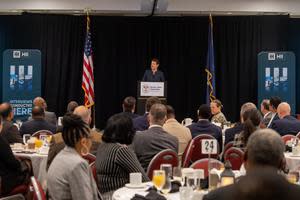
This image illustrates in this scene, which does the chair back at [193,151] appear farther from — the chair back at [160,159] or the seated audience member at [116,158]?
the seated audience member at [116,158]

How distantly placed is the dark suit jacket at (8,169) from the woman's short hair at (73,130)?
1.54 m

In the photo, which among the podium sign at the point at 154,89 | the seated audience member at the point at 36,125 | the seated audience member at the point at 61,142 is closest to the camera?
the seated audience member at the point at 61,142

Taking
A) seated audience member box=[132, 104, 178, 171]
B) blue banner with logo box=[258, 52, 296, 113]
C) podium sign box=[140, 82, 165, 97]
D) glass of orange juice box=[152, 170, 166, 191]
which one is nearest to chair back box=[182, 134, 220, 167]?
seated audience member box=[132, 104, 178, 171]

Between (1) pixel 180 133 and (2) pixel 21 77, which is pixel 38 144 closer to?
(1) pixel 180 133

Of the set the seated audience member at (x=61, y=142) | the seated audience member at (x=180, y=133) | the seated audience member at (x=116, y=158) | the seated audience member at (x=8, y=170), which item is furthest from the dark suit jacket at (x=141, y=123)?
the seated audience member at (x=116, y=158)

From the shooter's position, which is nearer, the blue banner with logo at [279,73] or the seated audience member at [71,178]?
the seated audience member at [71,178]

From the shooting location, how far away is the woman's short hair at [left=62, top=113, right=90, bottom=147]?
147 inches

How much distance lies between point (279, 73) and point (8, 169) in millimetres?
8671

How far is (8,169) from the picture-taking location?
17.4ft

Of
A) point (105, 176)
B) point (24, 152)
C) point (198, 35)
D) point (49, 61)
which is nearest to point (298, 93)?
point (198, 35)

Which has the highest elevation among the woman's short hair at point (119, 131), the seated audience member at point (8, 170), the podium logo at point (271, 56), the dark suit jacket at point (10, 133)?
the podium logo at point (271, 56)

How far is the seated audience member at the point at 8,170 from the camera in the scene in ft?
16.8

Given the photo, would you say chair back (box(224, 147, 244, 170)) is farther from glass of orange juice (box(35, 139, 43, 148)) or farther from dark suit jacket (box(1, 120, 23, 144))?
dark suit jacket (box(1, 120, 23, 144))

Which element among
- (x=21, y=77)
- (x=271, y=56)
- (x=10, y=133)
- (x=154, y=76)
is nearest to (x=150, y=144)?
(x=10, y=133)
